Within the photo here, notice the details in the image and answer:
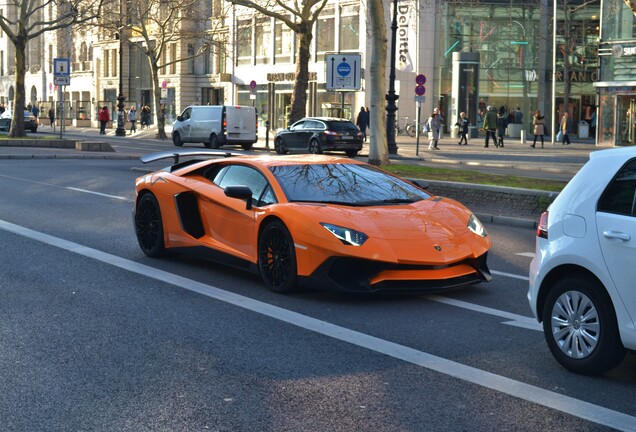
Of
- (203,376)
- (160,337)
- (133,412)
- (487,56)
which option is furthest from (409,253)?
(487,56)

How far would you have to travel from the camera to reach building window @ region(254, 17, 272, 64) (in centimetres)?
6912

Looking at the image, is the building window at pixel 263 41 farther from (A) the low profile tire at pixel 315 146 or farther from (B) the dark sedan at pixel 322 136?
(A) the low profile tire at pixel 315 146

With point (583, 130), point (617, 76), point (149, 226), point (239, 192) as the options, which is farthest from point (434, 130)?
point (239, 192)

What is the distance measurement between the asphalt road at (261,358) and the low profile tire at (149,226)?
26 centimetres

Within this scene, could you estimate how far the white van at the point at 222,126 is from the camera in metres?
46.1

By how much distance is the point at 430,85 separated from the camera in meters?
62.0

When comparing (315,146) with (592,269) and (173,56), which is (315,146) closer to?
(592,269)

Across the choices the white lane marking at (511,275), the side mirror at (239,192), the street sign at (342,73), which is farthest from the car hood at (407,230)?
the street sign at (342,73)

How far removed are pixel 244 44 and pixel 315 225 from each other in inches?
2464

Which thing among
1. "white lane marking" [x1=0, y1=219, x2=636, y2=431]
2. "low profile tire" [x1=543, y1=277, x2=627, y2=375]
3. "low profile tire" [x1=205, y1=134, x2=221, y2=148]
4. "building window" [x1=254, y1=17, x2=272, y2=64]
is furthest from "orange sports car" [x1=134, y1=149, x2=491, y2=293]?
"building window" [x1=254, y1=17, x2=272, y2=64]

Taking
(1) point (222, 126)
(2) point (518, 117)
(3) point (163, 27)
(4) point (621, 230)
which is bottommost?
(4) point (621, 230)

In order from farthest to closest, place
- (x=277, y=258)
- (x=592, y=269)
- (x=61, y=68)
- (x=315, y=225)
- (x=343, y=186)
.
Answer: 1. (x=61, y=68)
2. (x=343, y=186)
3. (x=277, y=258)
4. (x=315, y=225)
5. (x=592, y=269)

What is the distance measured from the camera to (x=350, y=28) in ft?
204

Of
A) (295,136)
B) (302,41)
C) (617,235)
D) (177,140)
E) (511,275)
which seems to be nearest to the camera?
(617,235)
